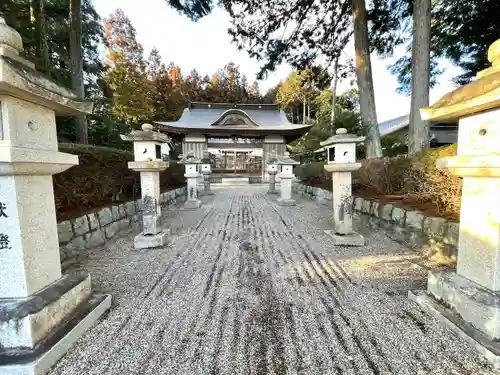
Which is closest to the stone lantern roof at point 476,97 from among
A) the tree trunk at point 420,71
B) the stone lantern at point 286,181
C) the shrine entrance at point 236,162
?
the tree trunk at point 420,71

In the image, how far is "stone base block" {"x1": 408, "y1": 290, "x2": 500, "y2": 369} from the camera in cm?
140

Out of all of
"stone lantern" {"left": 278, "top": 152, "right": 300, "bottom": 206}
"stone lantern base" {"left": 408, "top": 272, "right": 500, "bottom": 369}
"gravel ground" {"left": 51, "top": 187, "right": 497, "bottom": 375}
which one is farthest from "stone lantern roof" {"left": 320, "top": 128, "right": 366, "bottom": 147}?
"stone lantern" {"left": 278, "top": 152, "right": 300, "bottom": 206}

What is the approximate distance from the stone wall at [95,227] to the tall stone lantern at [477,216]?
4080mm

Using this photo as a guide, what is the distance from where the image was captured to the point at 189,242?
3855 mm

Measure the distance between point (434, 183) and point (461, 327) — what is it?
2459mm

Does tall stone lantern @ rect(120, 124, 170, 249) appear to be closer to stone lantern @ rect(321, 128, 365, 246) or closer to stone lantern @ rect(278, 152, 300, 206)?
stone lantern @ rect(321, 128, 365, 246)

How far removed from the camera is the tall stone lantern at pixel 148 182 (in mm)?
3559

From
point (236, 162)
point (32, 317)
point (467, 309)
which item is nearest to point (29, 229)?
point (32, 317)

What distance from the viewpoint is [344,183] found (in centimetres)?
365

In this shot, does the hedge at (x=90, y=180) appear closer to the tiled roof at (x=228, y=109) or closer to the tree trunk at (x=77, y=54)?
the tree trunk at (x=77, y=54)

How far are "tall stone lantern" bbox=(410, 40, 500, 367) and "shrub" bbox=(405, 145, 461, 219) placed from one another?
5.32 ft

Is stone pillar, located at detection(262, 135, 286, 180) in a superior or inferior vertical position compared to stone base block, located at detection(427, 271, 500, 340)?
superior

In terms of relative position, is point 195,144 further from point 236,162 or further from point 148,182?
point 148,182

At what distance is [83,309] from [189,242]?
81.0 inches
